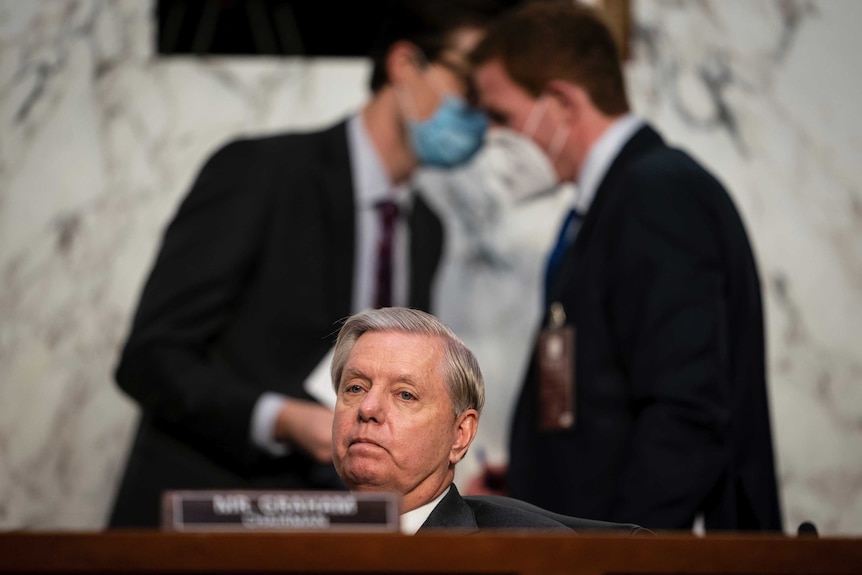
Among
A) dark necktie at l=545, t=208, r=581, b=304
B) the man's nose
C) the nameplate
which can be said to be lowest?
dark necktie at l=545, t=208, r=581, b=304

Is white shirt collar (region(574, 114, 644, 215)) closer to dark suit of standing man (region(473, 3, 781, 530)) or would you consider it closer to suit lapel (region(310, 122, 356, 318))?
dark suit of standing man (region(473, 3, 781, 530))

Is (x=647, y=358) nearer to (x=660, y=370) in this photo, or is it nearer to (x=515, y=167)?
(x=660, y=370)

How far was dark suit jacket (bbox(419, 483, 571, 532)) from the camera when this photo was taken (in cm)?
196

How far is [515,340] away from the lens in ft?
13.6

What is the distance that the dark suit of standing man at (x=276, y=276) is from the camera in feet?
12.4

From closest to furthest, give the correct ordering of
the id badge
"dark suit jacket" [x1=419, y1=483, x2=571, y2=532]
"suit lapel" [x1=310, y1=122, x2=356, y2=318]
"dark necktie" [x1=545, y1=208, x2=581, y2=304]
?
"dark suit jacket" [x1=419, y1=483, x2=571, y2=532] → the id badge → "dark necktie" [x1=545, y1=208, x2=581, y2=304] → "suit lapel" [x1=310, y1=122, x2=356, y2=318]

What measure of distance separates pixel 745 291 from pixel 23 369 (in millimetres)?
2444

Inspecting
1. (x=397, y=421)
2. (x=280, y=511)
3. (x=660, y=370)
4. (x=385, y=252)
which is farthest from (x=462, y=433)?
(x=385, y=252)

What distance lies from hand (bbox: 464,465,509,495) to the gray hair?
175 centimetres

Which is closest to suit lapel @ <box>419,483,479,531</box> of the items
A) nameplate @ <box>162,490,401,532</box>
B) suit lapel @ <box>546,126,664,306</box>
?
nameplate @ <box>162,490,401,532</box>

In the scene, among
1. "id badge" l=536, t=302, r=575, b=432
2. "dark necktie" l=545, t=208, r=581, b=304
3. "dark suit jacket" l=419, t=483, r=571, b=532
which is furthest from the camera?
"dark necktie" l=545, t=208, r=581, b=304

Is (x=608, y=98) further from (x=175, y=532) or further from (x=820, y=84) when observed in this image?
(x=175, y=532)

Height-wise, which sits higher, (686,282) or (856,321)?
(686,282)

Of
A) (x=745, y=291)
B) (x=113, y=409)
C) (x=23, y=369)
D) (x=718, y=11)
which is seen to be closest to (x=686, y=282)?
(x=745, y=291)
